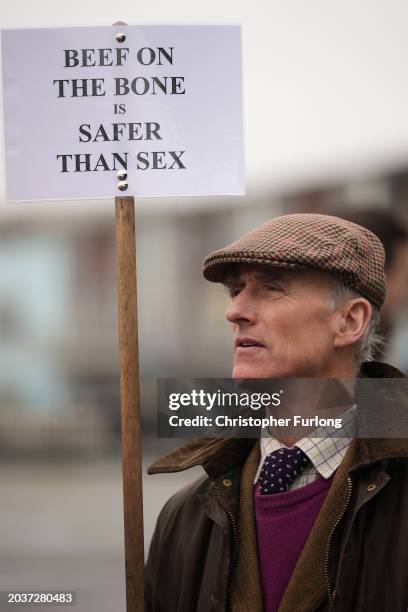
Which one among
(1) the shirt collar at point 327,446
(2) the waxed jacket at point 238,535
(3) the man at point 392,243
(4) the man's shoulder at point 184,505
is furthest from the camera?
(3) the man at point 392,243

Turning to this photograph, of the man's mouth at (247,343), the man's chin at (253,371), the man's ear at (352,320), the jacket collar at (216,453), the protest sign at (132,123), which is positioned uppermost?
the protest sign at (132,123)

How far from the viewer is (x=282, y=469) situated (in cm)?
133

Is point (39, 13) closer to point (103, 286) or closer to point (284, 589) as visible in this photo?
point (103, 286)

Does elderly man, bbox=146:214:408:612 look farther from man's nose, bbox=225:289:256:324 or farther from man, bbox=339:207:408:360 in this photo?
man, bbox=339:207:408:360

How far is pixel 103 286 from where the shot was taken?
189 cm

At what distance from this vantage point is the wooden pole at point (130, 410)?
4.34 ft

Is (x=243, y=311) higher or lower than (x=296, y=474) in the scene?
higher

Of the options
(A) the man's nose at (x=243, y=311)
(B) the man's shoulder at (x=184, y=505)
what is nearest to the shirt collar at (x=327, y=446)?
(B) the man's shoulder at (x=184, y=505)

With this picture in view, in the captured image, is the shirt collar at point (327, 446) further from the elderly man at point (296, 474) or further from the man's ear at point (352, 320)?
the man's ear at point (352, 320)

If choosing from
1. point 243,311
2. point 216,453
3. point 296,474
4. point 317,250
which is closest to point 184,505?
point 216,453

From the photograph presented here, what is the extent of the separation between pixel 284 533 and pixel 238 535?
0.24 ft

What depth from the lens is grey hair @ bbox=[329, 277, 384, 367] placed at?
4.44ft

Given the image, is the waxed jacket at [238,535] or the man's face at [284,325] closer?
the waxed jacket at [238,535]

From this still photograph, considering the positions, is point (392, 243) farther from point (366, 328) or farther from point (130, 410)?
point (130, 410)
